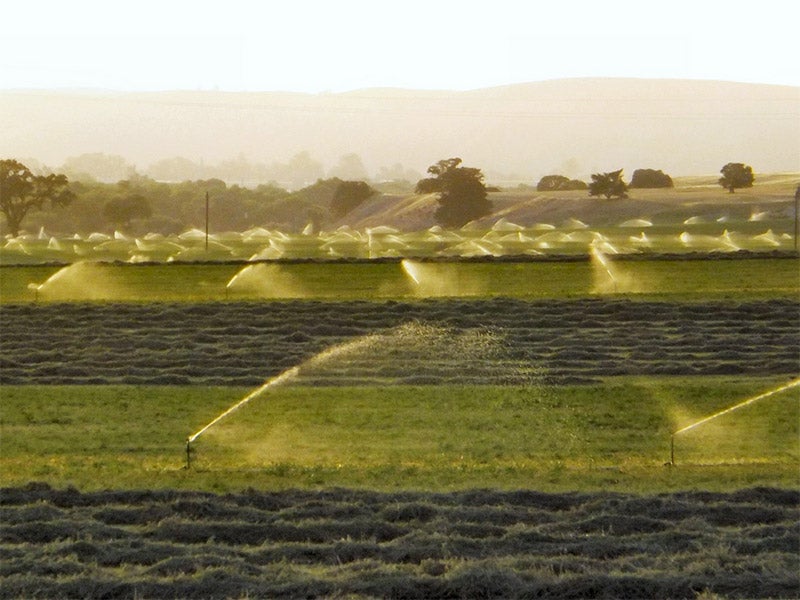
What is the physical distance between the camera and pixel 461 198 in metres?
63.4

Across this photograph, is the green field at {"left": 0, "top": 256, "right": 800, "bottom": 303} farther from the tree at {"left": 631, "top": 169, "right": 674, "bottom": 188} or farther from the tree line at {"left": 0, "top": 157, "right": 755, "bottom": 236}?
the tree at {"left": 631, "top": 169, "right": 674, "bottom": 188}

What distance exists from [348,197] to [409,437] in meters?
61.3

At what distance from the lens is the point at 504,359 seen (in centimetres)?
1905

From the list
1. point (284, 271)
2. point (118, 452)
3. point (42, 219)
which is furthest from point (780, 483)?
point (42, 219)

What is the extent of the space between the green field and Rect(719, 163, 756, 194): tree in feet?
131

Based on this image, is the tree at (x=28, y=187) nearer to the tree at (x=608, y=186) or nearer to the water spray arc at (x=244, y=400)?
the tree at (x=608, y=186)

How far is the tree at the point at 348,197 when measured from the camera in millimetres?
74188

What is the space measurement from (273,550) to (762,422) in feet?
26.2

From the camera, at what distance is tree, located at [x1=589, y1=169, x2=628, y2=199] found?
66375 millimetres

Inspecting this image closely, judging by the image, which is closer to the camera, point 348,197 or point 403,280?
point 403,280

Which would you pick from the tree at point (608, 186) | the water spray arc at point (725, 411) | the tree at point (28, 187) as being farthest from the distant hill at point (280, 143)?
the water spray arc at point (725, 411)

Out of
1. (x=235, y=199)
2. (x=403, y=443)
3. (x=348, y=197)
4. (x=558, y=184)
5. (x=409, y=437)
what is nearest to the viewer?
(x=403, y=443)

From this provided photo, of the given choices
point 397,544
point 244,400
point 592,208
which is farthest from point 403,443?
point 592,208

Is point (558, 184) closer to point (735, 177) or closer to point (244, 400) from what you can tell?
point (735, 177)
